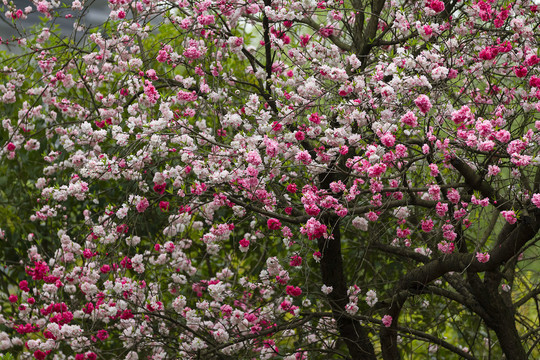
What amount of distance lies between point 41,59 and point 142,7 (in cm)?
114

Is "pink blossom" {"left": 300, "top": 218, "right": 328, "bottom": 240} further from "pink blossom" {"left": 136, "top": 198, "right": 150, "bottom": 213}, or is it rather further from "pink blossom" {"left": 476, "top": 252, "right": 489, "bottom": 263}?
"pink blossom" {"left": 136, "top": 198, "right": 150, "bottom": 213}

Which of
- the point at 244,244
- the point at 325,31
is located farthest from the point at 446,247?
the point at 325,31

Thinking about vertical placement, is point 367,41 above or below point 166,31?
below

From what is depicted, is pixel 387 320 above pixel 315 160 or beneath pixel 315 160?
beneath

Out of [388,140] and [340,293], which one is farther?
[340,293]

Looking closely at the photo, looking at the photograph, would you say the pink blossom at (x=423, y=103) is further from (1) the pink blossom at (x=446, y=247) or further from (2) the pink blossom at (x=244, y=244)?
(2) the pink blossom at (x=244, y=244)

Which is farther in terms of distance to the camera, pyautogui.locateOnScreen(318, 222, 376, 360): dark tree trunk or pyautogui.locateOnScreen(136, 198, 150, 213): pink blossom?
pyautogui.locateOnScreen(318, 222, 376, 360): dark tree trunk

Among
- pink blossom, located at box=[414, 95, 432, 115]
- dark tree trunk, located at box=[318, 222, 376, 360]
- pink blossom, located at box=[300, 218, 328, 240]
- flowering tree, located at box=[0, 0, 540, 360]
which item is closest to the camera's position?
pink blossom, located at box=[414, 95, 432, 115]

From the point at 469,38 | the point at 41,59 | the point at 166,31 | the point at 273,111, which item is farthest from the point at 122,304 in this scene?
the point at 166,31

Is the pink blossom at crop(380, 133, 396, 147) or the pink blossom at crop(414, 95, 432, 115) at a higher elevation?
the pink blossom at crop(414, 95, 432, 115)

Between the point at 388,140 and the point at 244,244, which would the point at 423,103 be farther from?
the point at 244,244

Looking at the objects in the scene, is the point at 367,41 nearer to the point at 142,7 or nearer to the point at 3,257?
the point at 142,7

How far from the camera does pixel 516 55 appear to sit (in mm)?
3670

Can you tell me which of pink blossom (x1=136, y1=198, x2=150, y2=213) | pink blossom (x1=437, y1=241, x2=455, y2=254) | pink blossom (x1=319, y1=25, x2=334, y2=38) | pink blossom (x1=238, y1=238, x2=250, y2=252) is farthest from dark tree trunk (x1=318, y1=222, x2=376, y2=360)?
pink blossom (x1=319, y1=25, x2=334, y2=38)
